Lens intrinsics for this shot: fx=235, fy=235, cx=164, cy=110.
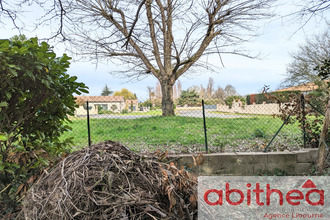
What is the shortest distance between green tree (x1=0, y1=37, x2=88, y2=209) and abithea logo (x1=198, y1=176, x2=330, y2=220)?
5.92 ft

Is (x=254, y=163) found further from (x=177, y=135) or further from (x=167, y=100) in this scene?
(x=167, y=100)

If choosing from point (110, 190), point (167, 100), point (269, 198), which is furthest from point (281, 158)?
point (167, 100)

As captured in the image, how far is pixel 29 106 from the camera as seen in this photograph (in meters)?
2.64

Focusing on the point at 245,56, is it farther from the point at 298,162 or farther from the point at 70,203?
the point at 70,203

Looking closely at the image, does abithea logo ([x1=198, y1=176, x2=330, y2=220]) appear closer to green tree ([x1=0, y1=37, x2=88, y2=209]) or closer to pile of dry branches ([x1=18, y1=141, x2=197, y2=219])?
pile of dry branches ([x1=18, y1=141, x2=197, y2=219])

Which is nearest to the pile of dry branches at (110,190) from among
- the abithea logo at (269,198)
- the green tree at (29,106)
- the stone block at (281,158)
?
the abithea logo at (269,198)

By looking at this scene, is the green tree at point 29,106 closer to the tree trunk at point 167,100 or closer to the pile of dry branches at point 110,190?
the pile of dry branches at point 110,190

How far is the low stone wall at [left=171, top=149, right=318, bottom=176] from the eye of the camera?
430cm

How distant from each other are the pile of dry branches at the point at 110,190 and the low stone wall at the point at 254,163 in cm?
237

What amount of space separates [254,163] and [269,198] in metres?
1.20

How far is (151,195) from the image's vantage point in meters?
1.71

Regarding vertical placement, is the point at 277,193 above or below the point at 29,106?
below

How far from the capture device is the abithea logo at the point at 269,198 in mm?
2734

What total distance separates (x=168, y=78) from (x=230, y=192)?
989 centimetres
